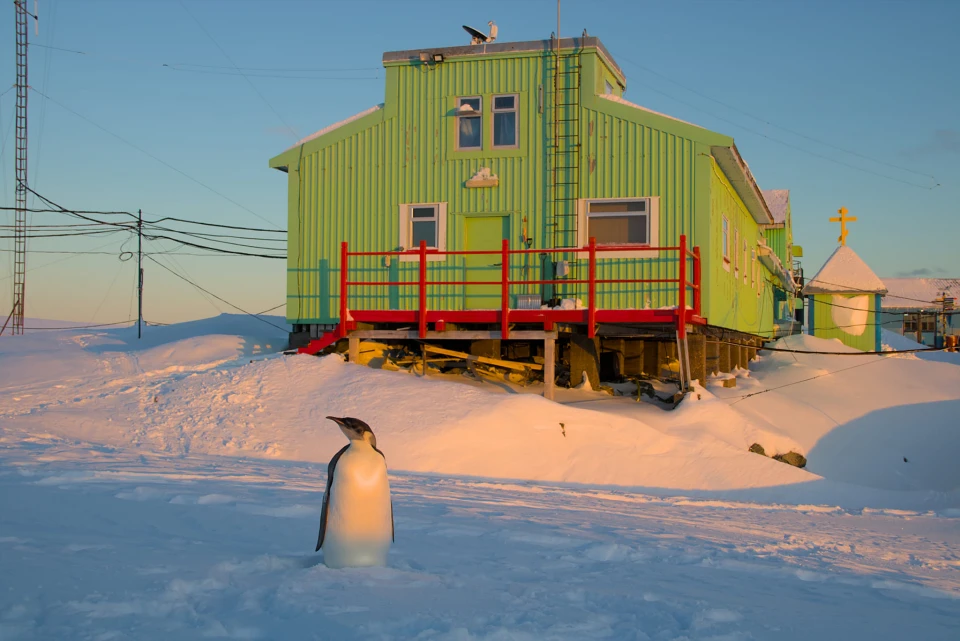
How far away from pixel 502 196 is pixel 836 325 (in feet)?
57.8

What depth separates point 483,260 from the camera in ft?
58.4

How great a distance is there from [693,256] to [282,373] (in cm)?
767

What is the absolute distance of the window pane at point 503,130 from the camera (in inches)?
706

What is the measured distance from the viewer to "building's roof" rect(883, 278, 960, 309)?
73.4 metres

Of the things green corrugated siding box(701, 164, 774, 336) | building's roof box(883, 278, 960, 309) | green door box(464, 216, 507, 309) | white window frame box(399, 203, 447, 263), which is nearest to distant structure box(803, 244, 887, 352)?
green corrugated siding box(701, 164, 774, 336)

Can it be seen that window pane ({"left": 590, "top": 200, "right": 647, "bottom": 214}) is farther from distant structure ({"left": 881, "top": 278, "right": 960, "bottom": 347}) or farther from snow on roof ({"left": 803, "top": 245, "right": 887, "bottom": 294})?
distant structure ({"left": 881, "top": 278, "right": 960, "bottom": 347})

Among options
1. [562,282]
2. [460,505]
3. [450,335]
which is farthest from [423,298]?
[460,505]

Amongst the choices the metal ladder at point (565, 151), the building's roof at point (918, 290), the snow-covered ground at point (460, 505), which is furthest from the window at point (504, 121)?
the building's roof at point (918, 290)

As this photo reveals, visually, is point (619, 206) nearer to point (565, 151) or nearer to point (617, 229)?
point (617, 229)

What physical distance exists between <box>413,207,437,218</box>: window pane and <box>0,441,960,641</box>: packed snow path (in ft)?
30.8

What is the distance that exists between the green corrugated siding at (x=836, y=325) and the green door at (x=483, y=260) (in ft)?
56.1

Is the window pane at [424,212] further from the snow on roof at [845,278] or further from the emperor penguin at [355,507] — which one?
the snow on roof at [845,278]

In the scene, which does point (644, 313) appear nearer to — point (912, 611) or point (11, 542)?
point (912, 611)

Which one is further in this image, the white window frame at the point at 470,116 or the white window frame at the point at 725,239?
the white window frame at the point at 725,239
